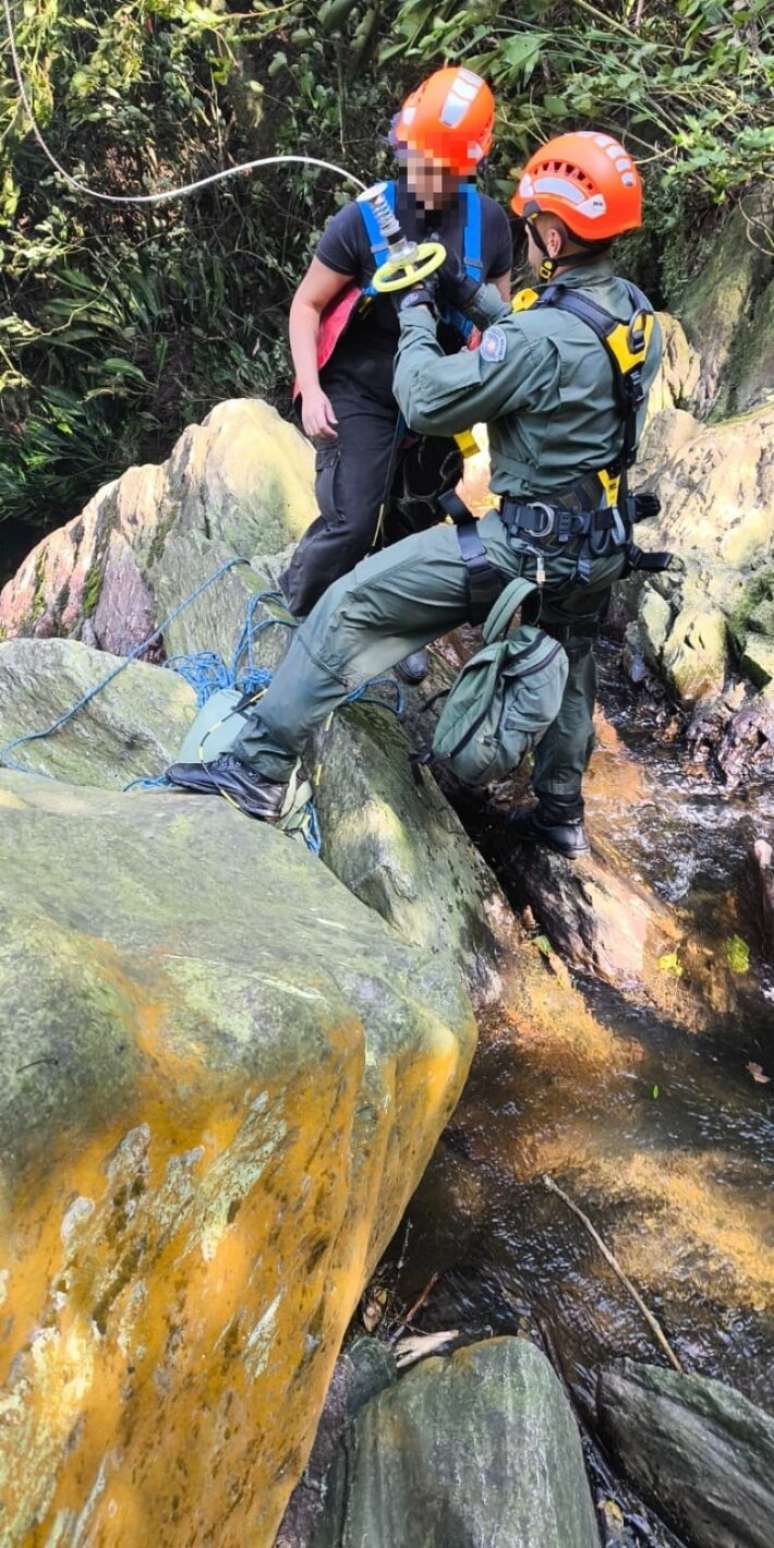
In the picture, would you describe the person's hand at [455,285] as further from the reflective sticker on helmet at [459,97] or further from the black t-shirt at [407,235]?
the reflective sticker on helmet at [459,97]

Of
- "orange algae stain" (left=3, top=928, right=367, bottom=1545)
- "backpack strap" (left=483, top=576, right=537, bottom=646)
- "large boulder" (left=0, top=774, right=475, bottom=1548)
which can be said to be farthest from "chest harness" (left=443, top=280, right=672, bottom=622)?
"orange algae stain" (left=3, top=928, right=367, bottom=1545)

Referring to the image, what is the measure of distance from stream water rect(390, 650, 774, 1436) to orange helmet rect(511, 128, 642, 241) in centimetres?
309

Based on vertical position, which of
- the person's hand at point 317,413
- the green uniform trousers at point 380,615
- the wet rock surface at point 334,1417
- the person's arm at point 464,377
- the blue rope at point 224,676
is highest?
the person's arm at point 464,377

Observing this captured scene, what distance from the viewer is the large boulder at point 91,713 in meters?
4.90

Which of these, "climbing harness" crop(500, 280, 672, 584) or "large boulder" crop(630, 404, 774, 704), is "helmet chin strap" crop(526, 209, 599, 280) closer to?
"climbing harness" crop(500, 280, 672, 584)

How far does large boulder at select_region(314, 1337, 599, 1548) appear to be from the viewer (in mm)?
2168

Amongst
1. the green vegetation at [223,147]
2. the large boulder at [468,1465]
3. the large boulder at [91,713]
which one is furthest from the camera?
the green vegetation at [223,147]

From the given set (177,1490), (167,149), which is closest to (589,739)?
(177,1490)

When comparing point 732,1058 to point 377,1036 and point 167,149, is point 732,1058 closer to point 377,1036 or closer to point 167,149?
point 377,1036

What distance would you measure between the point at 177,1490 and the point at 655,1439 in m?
1.46

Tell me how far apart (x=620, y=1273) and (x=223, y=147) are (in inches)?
446

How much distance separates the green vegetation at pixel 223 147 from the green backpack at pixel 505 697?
4.64 meters

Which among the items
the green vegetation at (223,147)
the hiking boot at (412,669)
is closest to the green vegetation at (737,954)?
the hiking boot at (412,669)

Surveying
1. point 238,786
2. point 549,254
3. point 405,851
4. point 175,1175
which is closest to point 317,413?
point 549,254
